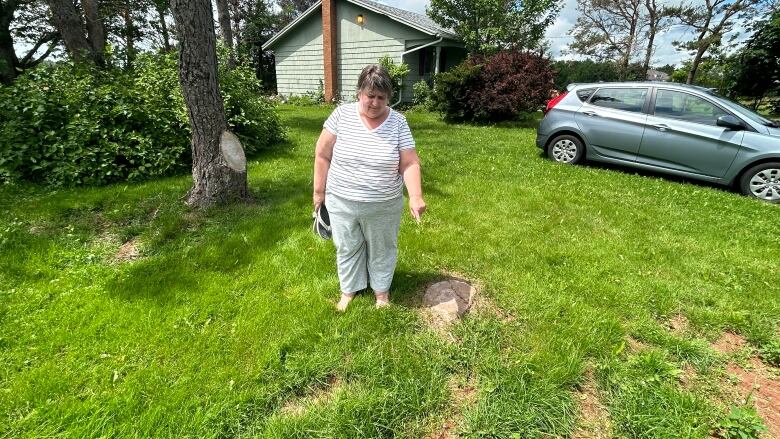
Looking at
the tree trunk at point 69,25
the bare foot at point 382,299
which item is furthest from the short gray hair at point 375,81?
the tree trunk at point 69,25

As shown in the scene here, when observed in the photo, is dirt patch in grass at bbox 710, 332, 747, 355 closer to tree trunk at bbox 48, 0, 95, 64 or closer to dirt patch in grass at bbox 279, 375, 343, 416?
dirt patch in grass at bbox 279, 375, 343, 416

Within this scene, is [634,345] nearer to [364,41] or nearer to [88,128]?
[88,128]

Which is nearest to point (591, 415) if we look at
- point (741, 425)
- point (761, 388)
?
point (741, 425)

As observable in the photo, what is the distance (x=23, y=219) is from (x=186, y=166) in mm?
2133

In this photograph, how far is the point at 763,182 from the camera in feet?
18.0

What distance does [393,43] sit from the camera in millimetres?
15367

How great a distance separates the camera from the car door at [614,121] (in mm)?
6285

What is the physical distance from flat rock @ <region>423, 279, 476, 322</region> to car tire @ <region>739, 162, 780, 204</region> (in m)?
5.42

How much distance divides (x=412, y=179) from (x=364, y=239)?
22.8 inches

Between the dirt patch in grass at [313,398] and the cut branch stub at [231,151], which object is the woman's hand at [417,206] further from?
the cut branch stub at [231,151]

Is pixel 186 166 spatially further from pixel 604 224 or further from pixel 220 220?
pixel 604 224

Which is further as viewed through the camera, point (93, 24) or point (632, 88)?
point (93, 24)

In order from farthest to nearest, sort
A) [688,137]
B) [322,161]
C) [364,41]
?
[364,41] < [688,137] < [322,161]

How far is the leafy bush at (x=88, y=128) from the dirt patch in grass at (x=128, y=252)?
6.61 ft
